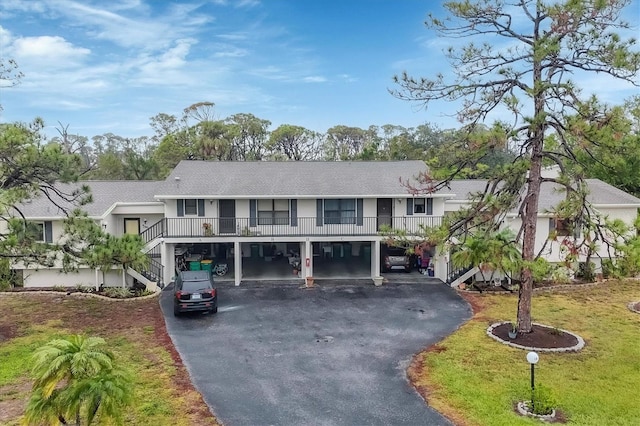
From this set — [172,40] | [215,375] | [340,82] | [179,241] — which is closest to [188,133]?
[340,82]

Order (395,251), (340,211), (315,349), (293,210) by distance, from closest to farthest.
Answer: (315,349) → (293,210) → (340,211) → (395,251)

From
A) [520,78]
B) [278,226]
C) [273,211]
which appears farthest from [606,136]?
[273,211]

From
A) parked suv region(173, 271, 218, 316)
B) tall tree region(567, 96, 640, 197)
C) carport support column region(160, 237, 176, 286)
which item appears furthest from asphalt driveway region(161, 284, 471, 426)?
tall tree region(567, 96, 640, 197)

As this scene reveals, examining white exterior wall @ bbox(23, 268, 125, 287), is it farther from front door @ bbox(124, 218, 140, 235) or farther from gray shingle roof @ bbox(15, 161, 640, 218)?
front door @ bbox(124, 218, 140, 235)

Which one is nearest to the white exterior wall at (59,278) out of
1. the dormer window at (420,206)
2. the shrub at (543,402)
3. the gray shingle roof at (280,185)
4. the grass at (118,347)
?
the grass at (118,347)

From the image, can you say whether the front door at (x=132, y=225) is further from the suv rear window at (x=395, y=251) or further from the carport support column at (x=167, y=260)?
the suv rear window at (x=395, y=251)

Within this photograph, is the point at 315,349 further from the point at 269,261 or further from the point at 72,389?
the point at 269,261
